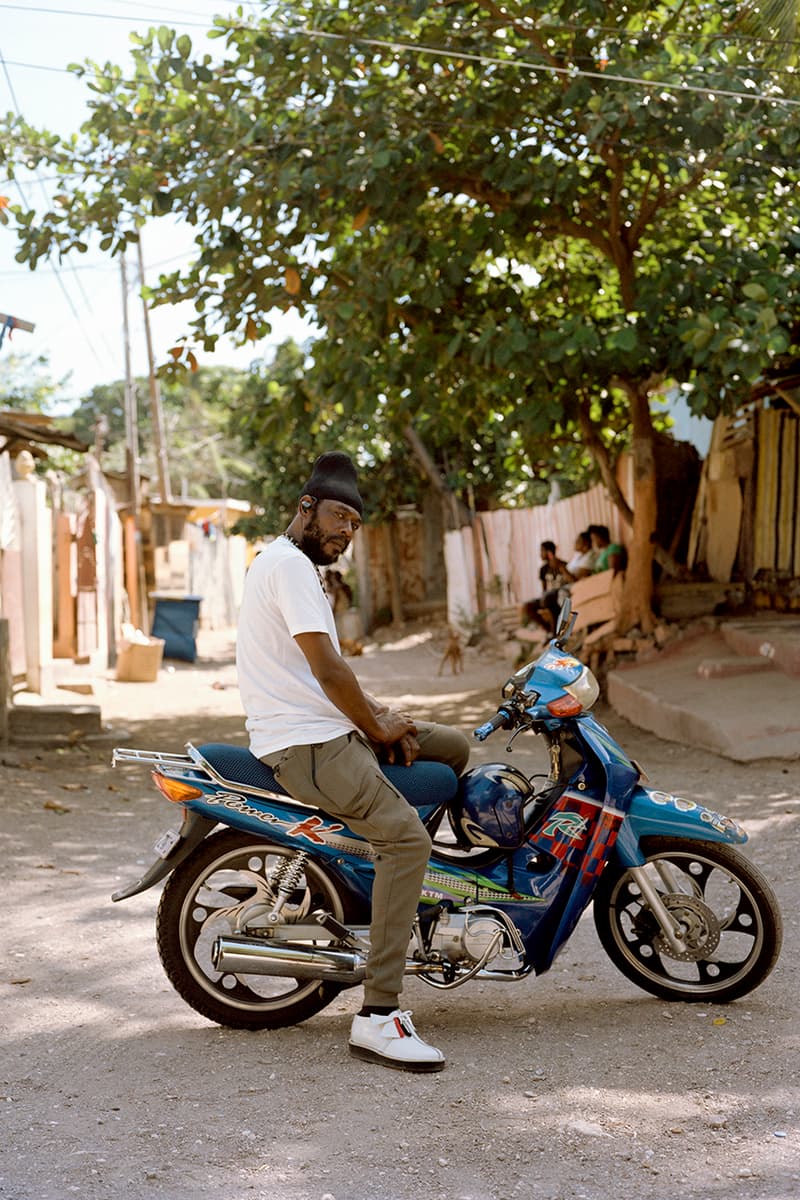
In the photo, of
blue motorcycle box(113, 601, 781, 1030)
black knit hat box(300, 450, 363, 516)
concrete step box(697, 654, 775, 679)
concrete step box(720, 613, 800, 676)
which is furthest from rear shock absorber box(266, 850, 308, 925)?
concrete step box(697, 654, 775, 679)

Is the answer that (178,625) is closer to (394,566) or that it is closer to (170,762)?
(394,566)

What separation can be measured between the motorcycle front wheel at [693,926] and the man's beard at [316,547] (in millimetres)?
1354

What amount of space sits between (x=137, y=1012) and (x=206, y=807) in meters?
0.91

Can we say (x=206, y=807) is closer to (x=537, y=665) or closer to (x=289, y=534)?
(x=289, y=534)

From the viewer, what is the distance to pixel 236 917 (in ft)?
13.1

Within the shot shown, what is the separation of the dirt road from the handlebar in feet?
3.06

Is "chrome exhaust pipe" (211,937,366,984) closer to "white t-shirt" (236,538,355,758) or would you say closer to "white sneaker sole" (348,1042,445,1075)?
"white sneaker sole" (348,1042,445,1075)

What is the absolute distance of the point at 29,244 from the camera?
10.8m

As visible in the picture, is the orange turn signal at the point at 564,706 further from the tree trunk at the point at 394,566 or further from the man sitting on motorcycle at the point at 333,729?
the tree trunk at the point at 394,566

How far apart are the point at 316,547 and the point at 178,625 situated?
18538 millimetres

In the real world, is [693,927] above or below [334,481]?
below

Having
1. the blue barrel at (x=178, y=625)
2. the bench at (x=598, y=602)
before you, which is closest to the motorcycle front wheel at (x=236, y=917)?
the bench at (x=598, y=602)

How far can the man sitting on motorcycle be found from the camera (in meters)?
3.68

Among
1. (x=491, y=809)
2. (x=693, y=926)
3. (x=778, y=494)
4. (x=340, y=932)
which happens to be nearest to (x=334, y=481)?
(x=491, y=809)
